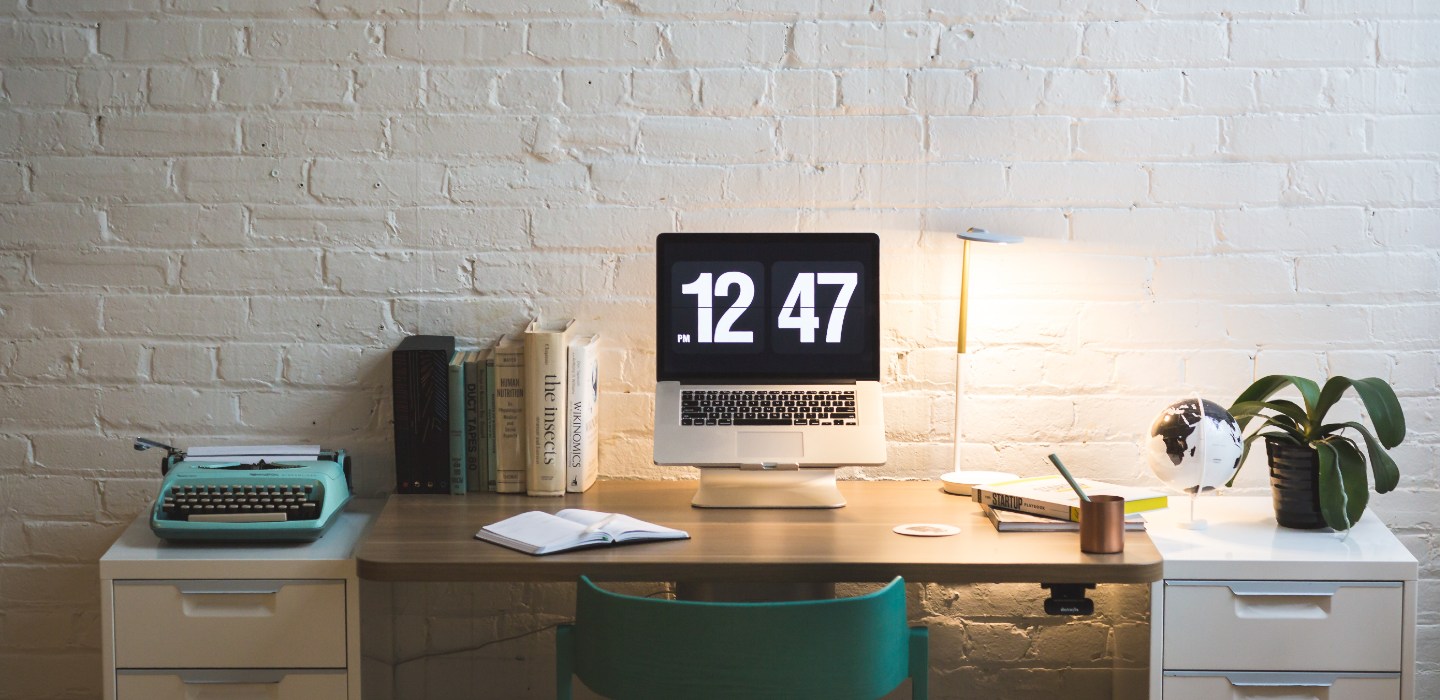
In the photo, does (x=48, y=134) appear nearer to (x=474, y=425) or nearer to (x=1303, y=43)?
(x=474, y=425)

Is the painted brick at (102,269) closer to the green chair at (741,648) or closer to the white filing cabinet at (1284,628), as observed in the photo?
the green chair at (741,648)

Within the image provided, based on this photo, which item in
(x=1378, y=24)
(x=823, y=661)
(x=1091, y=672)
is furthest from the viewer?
(x=1091, y=672)

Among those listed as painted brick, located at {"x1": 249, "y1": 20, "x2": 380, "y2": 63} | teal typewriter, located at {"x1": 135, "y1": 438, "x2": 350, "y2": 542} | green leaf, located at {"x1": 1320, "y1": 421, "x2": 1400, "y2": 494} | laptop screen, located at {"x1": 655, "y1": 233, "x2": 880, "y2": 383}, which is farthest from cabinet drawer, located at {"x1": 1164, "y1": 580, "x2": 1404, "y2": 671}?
painted brick, located at {"x1": 249, "y1": 20, "x2": 380, "y2": 63}

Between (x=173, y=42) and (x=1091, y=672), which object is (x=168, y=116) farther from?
(x=1091, y=672)

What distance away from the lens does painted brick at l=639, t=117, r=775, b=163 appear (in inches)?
96.3

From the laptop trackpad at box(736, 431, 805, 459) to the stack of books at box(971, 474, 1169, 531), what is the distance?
0.33 meters

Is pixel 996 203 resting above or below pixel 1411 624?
above

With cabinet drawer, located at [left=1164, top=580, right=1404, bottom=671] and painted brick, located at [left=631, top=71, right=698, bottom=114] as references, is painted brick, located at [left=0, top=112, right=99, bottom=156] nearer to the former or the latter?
painted brick, located at [left=631, top=71, right=698, bottom=114]

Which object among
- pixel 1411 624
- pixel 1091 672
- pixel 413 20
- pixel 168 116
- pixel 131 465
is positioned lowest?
pixel 1091 672

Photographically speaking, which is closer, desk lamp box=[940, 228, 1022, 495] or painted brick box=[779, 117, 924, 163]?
desk lamp box=[940, 228, 1022, 495]

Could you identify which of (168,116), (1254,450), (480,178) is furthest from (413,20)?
(1254,450)

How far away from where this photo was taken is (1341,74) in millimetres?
2418

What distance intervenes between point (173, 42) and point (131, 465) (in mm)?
835

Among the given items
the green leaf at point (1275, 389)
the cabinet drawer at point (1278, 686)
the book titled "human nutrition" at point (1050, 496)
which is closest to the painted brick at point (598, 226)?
the book titled "human nutrition" at point (1050, 496)
